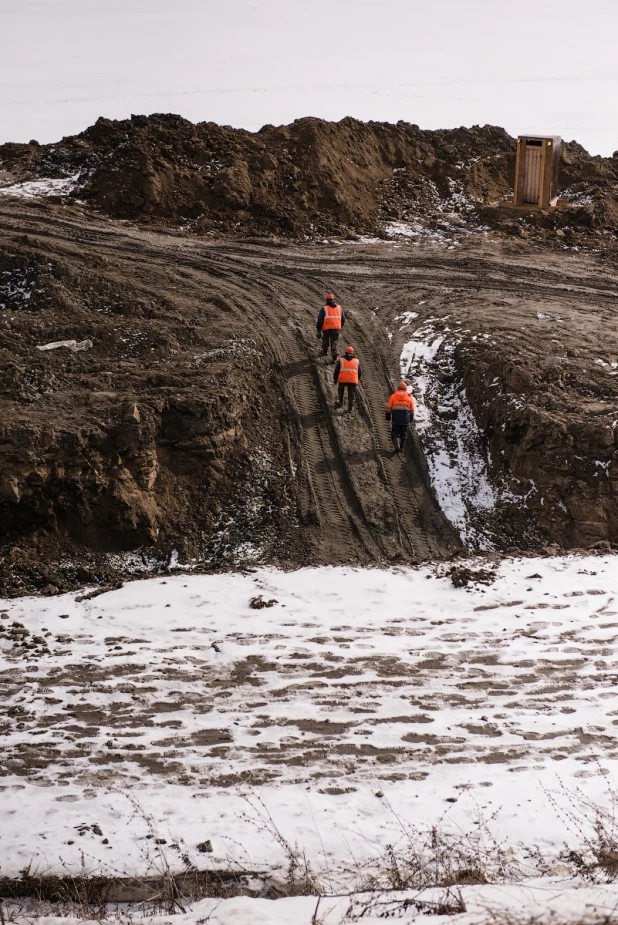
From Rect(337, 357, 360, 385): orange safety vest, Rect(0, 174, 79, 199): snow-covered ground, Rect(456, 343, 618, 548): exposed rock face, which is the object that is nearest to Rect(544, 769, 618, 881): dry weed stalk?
Rect(456, 343, 618, 548): exposed rock face

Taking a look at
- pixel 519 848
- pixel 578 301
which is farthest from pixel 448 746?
pixel 578 301

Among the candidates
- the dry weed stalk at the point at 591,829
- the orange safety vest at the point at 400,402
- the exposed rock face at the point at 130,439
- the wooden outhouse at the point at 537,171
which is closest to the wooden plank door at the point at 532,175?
the wooden outhouse at the point at 537,171

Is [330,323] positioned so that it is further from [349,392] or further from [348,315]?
[348,315]

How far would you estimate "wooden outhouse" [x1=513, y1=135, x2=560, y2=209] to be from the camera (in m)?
22.5

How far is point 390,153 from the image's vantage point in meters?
24.9

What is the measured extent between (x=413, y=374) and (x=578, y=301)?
517 cm

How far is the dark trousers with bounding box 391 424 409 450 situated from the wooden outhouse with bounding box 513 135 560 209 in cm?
1271

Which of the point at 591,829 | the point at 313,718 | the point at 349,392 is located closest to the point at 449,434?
the point at 349,392

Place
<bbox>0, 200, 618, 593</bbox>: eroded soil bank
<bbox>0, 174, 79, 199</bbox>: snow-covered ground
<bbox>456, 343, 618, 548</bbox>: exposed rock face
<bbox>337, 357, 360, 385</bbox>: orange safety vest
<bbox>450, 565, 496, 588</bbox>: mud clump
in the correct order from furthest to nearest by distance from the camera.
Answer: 1. <bbox>0, 174, 79, 199</bbox>: snow-covered ground
2. <bbox>337, 357, 360, 385</bbox>: orange safety vest
3. <bbox>456, 343, 618, 548</bbox>: exposed rock face
4. <bbox>0, 200, 618, 593</bbox>: eroded soil bank
5. <bbox>450, 565, 496, 588</bbox>: mud clump

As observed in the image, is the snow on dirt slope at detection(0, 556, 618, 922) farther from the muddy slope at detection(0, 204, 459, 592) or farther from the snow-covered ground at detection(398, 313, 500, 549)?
the snow-covered ground at detection(398, 313, 500, 549)

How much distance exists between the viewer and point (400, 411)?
43.4ft

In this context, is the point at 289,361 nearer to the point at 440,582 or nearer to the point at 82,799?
the point at 440,582

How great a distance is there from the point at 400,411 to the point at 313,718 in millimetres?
5800

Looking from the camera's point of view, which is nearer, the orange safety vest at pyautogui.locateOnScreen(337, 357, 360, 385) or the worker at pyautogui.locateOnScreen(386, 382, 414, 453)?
the worker at pyautogui.locateOnScreen(386, 382, 414, 453)
